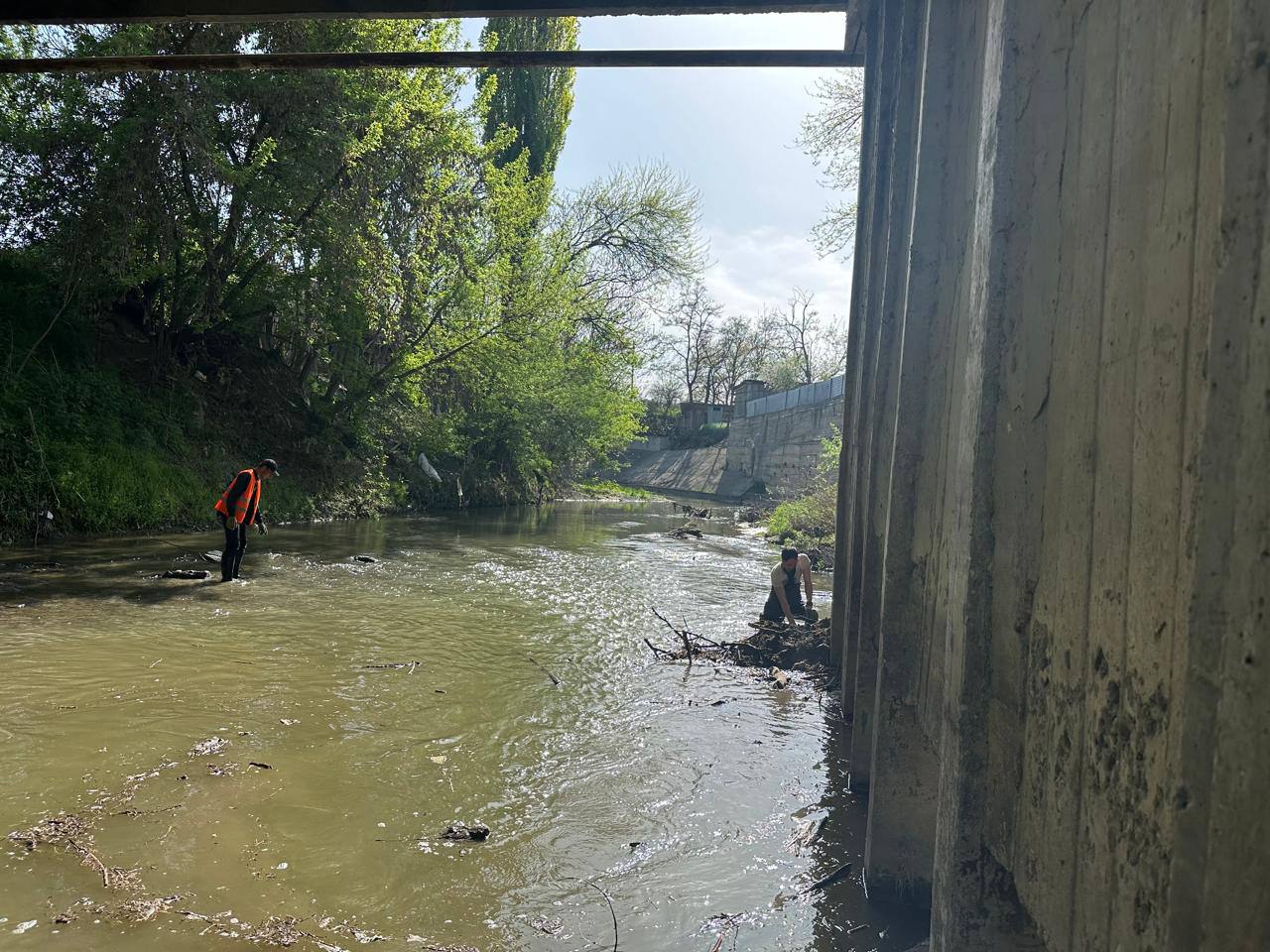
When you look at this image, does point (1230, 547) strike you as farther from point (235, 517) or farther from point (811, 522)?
point (811, 522)

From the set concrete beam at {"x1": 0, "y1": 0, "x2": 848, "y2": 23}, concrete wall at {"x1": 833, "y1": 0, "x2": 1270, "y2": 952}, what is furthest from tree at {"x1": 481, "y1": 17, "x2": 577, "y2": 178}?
concrete wall at {"x1": 833, "y1": 0, "x2": 1270, "y2": 952}

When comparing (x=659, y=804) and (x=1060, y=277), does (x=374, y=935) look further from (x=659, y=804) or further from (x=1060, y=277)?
(x=1060, y=277)

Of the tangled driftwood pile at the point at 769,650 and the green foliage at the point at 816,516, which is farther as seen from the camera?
the green foliage at the point at 816,516

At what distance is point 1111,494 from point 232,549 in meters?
11.5

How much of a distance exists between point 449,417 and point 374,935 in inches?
931

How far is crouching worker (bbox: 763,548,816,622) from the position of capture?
9359 mm

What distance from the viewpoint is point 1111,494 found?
156cm

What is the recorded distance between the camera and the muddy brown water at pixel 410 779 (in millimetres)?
3385

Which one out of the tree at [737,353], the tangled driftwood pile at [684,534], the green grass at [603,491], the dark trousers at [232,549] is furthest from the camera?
the tree at [737,353]

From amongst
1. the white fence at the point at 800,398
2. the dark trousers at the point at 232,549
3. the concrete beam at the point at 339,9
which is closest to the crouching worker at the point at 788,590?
the concrete beam at the point at 339,9

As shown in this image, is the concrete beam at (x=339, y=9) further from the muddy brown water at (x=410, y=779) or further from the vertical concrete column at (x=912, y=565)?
the muddy brown water at (x=410, y=779)

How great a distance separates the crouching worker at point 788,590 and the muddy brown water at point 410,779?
71 cm

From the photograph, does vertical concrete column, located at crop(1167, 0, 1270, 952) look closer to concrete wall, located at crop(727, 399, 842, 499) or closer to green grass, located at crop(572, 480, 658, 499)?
concrete wall, located at crop(727, 399, 842, 499)

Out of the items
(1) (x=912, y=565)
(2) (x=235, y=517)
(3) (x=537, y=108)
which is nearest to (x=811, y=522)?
(2) (x=235, y=517)
